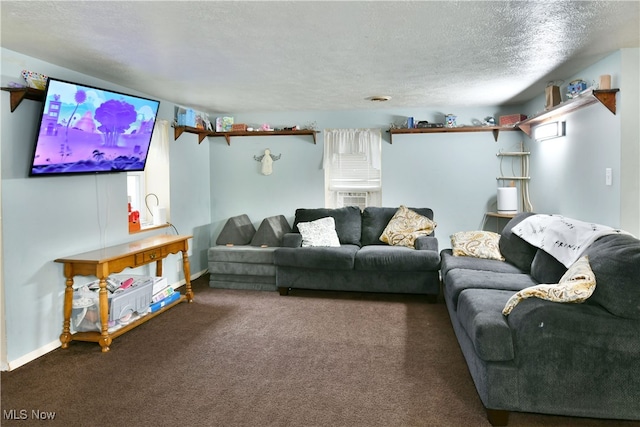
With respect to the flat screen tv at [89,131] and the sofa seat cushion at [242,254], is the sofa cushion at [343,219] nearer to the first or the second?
the sofa seat cushion at [242,254]

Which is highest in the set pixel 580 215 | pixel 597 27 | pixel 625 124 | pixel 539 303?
pixel 597 27

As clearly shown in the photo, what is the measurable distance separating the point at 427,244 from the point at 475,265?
34.0 inches

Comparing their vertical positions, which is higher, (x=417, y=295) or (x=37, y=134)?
(x=37, y=134)

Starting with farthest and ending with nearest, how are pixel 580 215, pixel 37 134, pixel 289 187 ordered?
1. pixel 289 187
2. pixel 580 215
3. pixel 37 134

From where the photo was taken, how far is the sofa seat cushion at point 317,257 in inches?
187

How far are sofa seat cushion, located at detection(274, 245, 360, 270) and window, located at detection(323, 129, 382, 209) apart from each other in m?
1.31

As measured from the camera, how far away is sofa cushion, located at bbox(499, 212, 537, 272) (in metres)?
3.99

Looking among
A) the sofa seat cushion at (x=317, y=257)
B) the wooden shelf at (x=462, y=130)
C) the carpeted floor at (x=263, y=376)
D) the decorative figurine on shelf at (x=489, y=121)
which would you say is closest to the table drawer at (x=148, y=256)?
the carpeted floor at (x=263, y=376)

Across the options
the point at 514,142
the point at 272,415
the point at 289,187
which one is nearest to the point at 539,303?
the point at 272,415

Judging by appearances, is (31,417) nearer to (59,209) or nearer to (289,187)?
(59,209)

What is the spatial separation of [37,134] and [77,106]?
1.18ft

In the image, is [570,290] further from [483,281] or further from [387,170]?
[387,170]

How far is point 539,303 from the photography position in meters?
2.35

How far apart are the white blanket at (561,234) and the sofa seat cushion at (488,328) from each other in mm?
590
